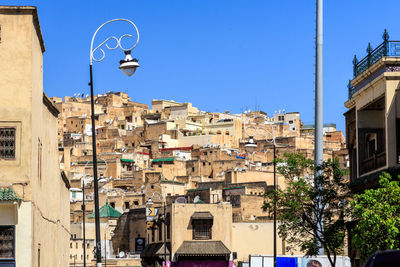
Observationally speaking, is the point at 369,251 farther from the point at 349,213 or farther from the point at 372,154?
the point at 372,154

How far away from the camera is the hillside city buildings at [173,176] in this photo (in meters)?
66.3

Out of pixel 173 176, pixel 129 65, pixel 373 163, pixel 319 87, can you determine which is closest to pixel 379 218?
pixel 319 87

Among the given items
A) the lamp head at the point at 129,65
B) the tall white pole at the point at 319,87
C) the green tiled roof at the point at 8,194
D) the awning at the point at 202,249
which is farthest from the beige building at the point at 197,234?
the green tiled roof at the point at 8,194

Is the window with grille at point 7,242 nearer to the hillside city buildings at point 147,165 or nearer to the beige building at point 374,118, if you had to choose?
the hillside city buildings at point 147,165

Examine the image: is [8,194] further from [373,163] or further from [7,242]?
[373,163]

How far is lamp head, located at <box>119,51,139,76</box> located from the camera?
80.4 feet

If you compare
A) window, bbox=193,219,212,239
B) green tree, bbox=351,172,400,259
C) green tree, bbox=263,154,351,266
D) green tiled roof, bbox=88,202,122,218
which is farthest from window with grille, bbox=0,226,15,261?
green tiled roof, bbox=88,202,122,218

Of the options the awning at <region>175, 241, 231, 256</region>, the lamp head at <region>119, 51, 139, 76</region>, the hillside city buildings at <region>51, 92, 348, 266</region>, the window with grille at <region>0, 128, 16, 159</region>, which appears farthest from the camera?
the hillside city buildings at <region>51, 92, 348, 266</region>

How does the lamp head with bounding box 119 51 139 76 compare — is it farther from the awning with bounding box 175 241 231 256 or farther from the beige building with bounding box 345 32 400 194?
the awning with bounding box 175 241 231 256

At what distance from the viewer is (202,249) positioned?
6456cm

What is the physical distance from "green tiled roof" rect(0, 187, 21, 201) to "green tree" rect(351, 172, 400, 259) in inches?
285

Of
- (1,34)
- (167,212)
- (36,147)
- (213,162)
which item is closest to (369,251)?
(36,147)

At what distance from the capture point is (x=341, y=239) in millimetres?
→ 26500

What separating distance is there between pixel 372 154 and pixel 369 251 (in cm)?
687
